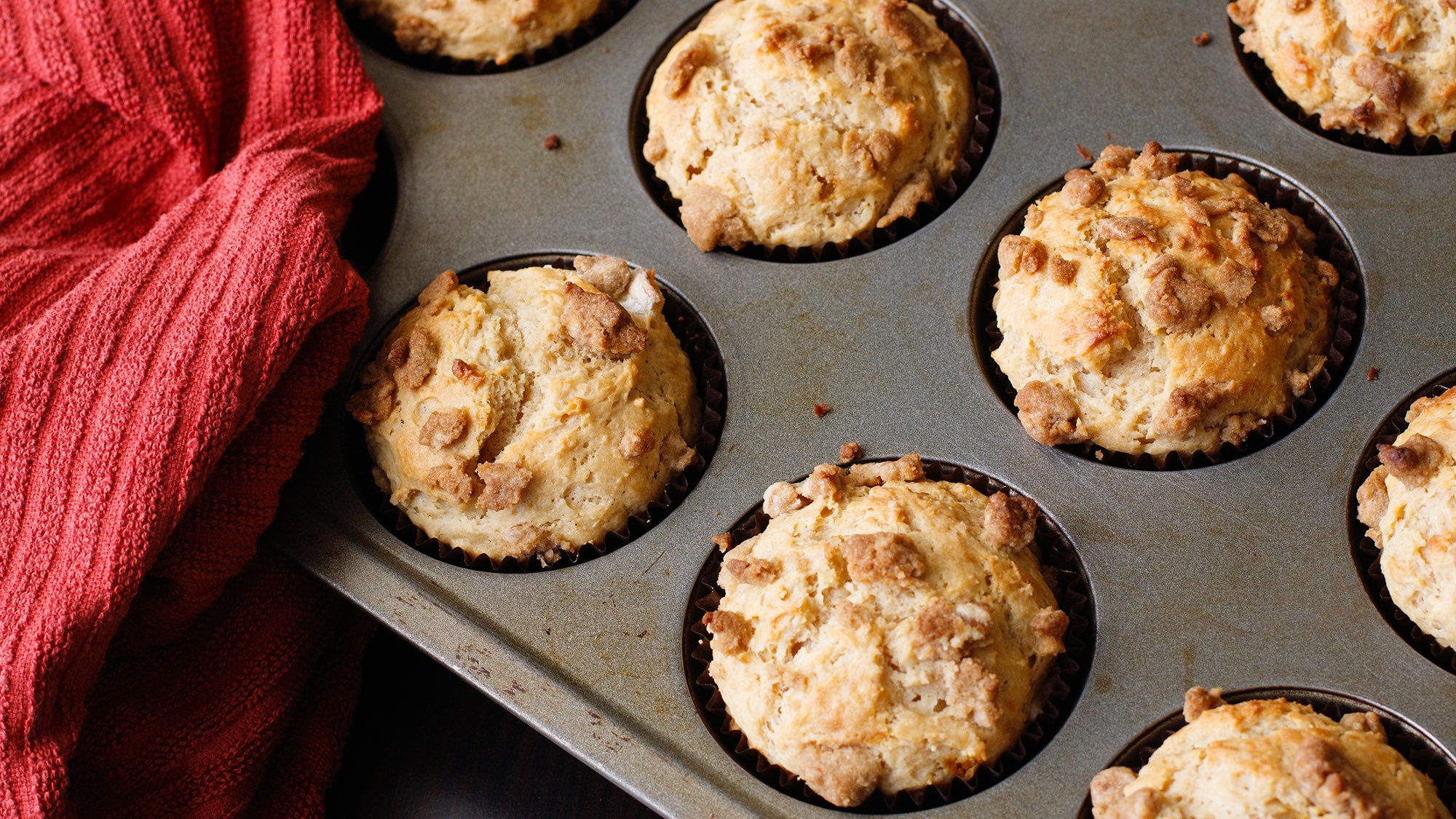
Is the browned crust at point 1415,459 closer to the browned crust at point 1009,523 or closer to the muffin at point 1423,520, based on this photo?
the muffin at point 1423,520

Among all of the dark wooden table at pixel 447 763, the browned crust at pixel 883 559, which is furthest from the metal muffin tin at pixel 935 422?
the dark wooden table at pixel 447 763

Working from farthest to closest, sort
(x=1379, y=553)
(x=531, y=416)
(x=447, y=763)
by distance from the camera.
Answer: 1. (x=447, y=763)
2. (x=531, y=416)
3. (x=1379, y=553)

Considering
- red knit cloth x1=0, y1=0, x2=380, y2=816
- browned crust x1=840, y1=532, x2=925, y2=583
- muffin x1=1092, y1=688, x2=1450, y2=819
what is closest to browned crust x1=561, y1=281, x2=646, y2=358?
red knit cloth x1=0, y1=0, x2=380, y2=816

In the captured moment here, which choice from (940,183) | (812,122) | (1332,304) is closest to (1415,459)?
(1332,304)

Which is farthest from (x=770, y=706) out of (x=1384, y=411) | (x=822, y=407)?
(x=1384, y=411)

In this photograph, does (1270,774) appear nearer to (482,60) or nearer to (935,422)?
(935,422)
